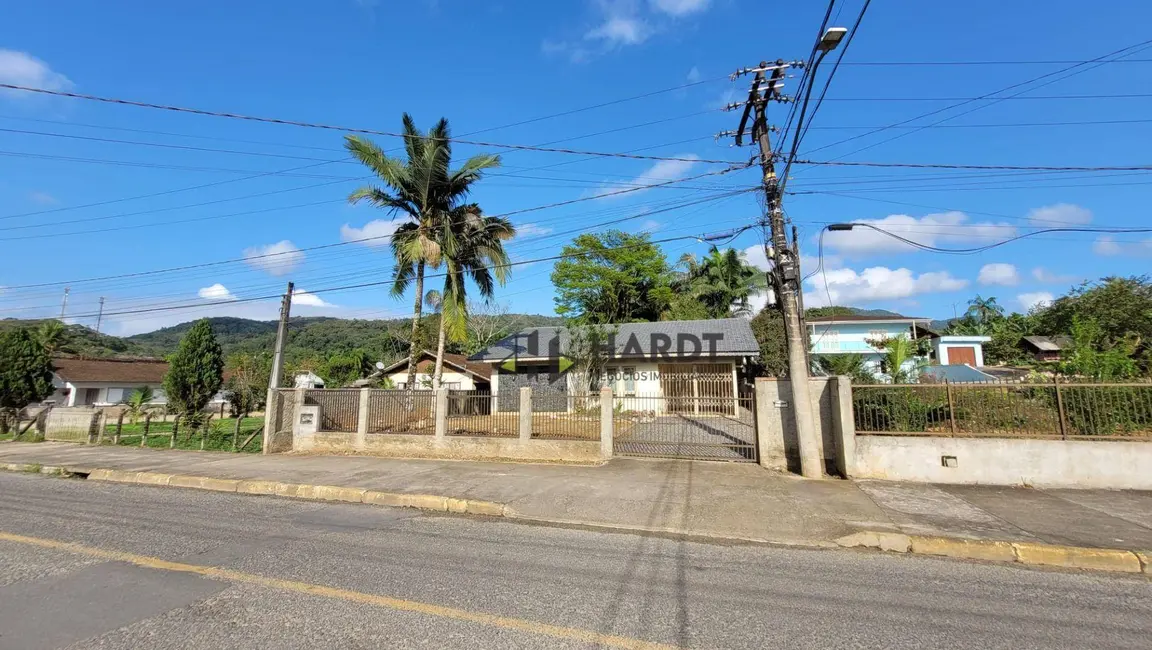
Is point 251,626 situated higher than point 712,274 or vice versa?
point 712,274

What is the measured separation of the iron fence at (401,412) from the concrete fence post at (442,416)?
33 cm

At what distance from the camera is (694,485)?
27.9 ft

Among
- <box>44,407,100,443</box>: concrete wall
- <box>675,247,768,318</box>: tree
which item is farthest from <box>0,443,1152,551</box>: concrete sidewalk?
<box>675,247,768,318</box>: tree

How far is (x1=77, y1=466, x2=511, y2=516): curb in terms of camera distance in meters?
7.54

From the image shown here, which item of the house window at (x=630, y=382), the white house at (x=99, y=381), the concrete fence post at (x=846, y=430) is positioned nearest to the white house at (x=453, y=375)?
the house window at (x=630, y=382)

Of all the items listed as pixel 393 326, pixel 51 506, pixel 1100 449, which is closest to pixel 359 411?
pixel 51 506

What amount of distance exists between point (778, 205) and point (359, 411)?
11.2 m

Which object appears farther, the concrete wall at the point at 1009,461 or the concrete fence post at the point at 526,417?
the concrete fence post at the point at 526,417

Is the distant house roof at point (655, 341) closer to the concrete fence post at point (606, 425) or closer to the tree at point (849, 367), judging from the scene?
the tree at point (849, 367)

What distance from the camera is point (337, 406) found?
1299cm

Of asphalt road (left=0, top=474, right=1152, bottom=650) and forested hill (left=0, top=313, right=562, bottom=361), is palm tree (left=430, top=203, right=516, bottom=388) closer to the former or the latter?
asphalt road (left=0, top=474, right=1152, bottom=650)

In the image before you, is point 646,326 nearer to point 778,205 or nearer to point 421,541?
point 778,205

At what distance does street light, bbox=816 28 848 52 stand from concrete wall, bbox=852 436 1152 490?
6740 mm

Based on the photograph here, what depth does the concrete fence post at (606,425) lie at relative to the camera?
10.8m
